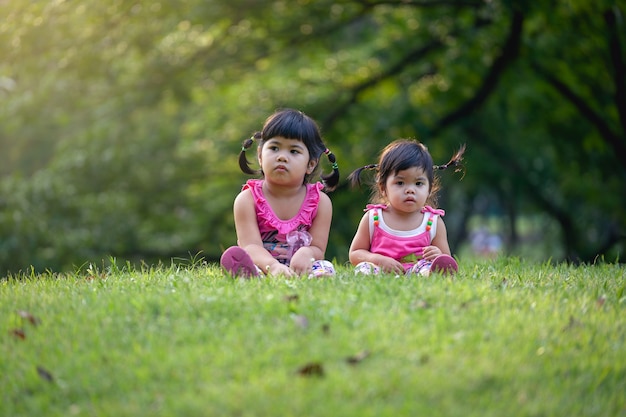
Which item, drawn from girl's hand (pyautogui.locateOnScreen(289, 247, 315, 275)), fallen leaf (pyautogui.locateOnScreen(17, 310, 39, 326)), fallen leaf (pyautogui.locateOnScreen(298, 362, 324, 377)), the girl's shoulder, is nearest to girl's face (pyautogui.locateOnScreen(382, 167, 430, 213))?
the girl's shoulder

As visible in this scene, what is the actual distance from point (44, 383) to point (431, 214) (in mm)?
3503

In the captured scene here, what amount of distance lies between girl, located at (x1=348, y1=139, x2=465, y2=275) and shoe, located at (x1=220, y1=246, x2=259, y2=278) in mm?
938

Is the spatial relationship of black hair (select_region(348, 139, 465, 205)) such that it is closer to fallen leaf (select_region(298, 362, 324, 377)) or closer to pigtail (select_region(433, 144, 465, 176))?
pigtail (select_region(433, 144, 465, 176))

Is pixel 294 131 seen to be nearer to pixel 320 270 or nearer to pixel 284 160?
pixel 284 160

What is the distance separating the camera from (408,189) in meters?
6.46

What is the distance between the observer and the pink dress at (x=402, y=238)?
255 inches

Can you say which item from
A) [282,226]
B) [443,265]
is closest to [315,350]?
[443,265]

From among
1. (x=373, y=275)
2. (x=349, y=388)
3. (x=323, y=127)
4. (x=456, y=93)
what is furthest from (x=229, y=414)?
(x=456, y=93)

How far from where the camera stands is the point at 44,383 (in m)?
4.14

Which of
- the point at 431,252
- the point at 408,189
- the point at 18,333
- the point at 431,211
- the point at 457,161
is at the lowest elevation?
the point at 18,333

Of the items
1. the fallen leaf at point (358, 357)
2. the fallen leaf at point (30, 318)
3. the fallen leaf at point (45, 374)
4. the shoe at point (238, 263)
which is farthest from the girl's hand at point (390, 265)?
the fallen leaf at point (45, 374)

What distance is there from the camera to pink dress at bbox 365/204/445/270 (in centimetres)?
649

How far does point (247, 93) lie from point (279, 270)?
38.5ft

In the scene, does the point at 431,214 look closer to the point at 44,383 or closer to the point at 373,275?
the point at 373,275
